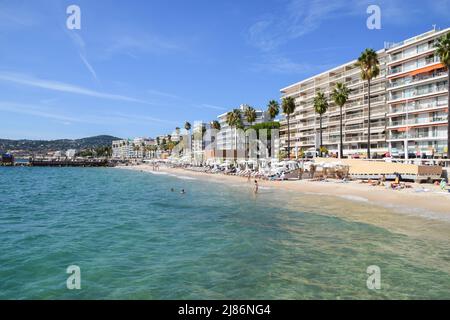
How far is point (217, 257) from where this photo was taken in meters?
16.0

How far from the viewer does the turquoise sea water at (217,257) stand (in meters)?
12.2

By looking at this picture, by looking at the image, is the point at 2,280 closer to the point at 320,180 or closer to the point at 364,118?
the point at 320,180

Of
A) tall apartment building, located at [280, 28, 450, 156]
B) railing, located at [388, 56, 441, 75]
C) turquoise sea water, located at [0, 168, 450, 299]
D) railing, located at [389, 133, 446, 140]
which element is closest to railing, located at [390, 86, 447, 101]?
tall apartment building, located at [280, 28, 450, 156]

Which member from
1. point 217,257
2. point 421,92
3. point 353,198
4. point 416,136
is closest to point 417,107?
point 421,92

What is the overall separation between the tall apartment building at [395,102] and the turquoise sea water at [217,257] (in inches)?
1509

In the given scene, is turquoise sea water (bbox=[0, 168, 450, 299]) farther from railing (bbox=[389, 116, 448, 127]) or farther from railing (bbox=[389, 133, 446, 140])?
railing (bbox=[389, 116, 448, 127])

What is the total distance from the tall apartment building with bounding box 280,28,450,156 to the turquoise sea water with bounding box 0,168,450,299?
126 ft

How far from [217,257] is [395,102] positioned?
61608mm

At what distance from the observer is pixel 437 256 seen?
15609 millimetres

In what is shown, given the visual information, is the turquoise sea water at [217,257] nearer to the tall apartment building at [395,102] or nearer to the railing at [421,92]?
the tall apartment building at [395,102]

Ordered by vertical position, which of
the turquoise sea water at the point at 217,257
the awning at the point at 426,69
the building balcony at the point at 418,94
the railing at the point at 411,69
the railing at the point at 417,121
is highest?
the railing at the point at 411,69

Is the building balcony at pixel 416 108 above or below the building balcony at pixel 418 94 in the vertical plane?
below

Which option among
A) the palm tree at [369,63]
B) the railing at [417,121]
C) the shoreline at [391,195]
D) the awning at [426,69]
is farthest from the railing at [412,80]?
the shoreline at [391,195]

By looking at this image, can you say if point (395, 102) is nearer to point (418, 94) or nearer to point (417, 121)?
point (418, 94)
